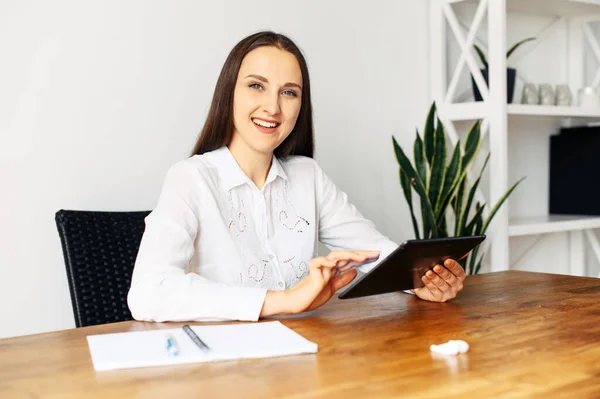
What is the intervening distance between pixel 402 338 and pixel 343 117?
186cm

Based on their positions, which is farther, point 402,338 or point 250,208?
point 250,208

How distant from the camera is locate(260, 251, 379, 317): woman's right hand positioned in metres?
1.45

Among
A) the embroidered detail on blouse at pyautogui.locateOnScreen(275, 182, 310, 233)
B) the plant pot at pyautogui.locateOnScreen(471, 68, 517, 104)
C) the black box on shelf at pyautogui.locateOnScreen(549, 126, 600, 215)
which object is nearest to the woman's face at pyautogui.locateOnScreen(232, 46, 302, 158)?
the embroidered detail on blouse at pyautogui.locateOnScreen(275, 182, 310, 233)

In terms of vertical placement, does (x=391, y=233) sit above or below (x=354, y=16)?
below

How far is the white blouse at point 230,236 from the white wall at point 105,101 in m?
0.64

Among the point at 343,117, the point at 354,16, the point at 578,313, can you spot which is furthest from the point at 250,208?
the point at 354,16

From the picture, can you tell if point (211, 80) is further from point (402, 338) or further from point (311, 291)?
point (402, 338)

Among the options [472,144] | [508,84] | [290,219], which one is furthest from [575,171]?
→ [290,219]

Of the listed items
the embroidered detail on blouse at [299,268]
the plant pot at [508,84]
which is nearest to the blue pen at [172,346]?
the embroidered detail on blouse at [299,268]

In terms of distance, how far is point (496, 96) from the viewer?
3.06 m

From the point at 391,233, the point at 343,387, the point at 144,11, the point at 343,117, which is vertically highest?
the point at 144,11

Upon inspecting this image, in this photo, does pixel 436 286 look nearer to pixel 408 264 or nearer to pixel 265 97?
pixel 408 264

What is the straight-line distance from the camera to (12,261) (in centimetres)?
231

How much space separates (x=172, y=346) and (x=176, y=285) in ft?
1.09
